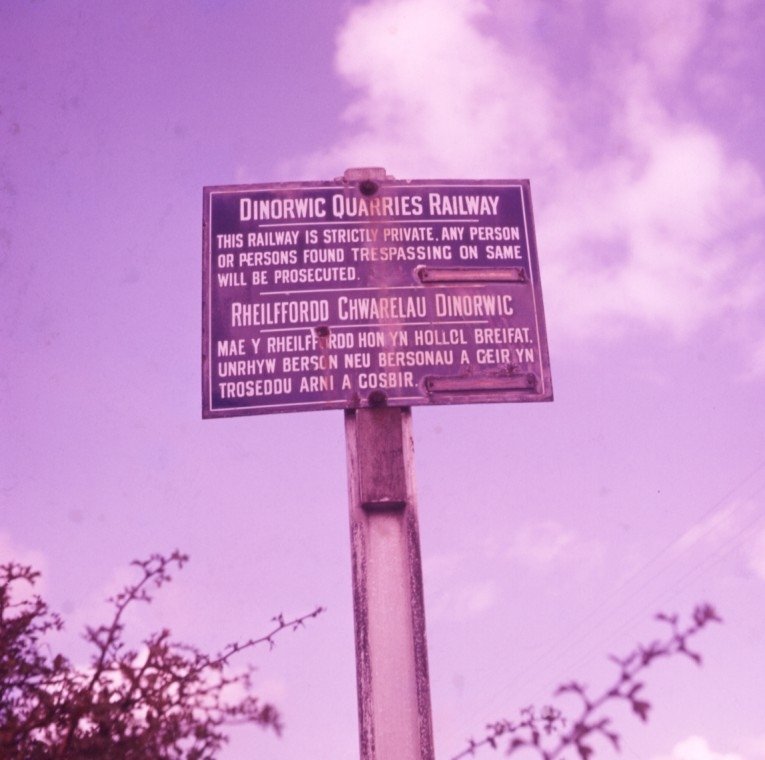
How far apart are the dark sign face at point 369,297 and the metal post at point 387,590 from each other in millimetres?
214

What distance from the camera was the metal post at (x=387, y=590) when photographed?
371 cm

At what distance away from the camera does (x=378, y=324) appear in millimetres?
4480

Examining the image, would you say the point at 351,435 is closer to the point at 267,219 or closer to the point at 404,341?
the point at 404,341

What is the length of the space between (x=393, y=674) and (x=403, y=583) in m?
0.42

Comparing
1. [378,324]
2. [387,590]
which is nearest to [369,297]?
[378,324]

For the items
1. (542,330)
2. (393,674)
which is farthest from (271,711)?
(542,330)

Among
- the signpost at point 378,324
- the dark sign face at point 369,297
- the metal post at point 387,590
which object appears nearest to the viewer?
the metal post at point 387,590

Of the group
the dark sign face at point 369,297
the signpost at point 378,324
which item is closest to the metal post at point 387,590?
the signpost at point 378,324

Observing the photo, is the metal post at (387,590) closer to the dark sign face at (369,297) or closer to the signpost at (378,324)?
the signpost at (378,324)

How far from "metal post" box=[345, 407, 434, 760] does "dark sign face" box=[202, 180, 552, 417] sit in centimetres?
21

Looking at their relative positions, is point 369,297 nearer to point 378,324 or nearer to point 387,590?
point 378,324

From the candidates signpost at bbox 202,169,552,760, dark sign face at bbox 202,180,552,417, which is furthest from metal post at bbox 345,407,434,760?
dark sign face at bbox 202,180,552,417

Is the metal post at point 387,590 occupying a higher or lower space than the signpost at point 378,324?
lower

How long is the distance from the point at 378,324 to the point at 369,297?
170mm
